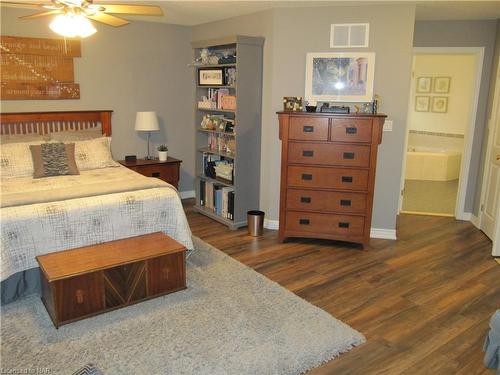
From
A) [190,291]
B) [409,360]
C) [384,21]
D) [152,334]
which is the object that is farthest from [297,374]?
[384,21]

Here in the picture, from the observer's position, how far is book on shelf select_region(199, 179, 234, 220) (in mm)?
4867

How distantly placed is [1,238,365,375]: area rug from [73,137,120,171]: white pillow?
1647 millimetres

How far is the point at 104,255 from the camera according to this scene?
9.72 feet

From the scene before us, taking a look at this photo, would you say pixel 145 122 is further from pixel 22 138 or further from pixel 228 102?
pixel 22 138

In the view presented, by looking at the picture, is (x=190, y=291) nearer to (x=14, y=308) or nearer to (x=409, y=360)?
(x=14, y=308)

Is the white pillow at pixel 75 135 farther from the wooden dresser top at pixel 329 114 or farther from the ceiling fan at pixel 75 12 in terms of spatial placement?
the wooden dresser top at pixel 329 114

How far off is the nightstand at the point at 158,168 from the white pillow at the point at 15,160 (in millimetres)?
1140

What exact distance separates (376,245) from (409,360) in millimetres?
1955

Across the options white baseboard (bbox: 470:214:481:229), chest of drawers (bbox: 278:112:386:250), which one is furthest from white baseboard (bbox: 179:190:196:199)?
white baseboard (bbox: 470:214:481:229)

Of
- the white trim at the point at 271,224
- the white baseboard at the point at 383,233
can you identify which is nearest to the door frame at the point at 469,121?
the white baseboard at the point at 383,233

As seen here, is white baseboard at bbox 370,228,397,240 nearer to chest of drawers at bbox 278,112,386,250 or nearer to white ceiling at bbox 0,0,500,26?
chest of drawers at bbox 278,112,386,250

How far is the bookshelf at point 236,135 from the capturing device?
4.48 meters

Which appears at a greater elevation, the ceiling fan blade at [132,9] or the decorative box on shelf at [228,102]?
the ceiling fan blade at [132,9]

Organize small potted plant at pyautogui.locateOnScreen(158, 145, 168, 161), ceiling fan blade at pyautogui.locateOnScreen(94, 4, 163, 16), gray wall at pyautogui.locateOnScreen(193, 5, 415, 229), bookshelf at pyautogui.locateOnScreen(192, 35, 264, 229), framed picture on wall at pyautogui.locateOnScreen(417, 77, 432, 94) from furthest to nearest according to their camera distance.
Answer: framed picture on wall at pyautogui.locateOnScreen(417, 77, 432, 94), small potted plant at pyautogui.locateOnScreen(158, 145, 168, 161), bookshelf at pyautogui.locateOnScreen(192, 35, 264, 229), gray wall at pyautogui.locateOnScreen(193, 5, 415, 229), ceiling fan blade at pyautogui.locateOnScreen(94, 4, 163, 16)
